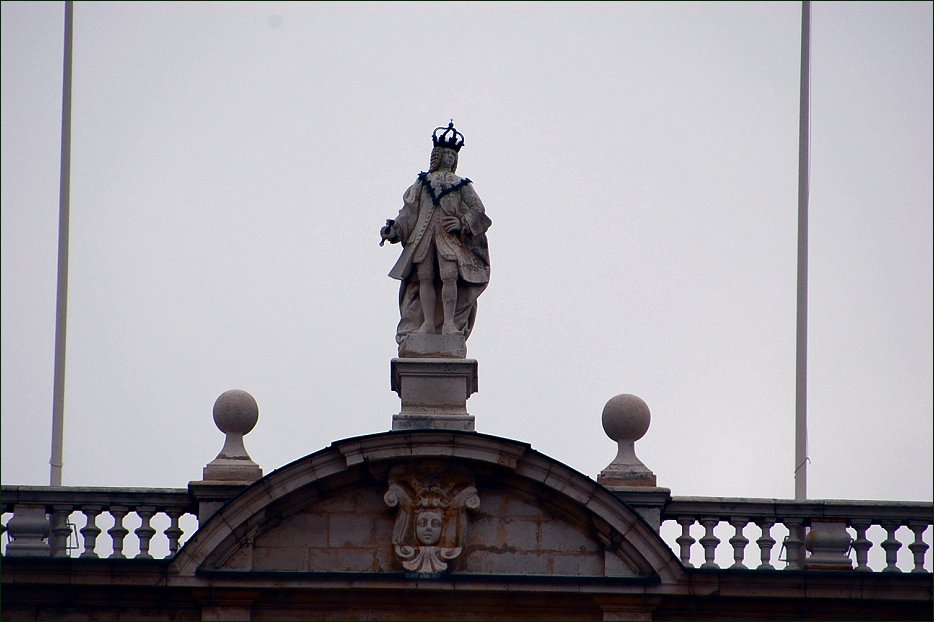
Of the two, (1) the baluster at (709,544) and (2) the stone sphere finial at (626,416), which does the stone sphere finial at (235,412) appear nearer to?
(2) the stone sphere finial at (626,416)

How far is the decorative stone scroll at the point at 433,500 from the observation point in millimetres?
24859

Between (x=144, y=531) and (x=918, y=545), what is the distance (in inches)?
337

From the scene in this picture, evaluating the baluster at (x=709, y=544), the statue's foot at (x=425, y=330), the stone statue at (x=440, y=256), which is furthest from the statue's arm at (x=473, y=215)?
the baluster at (x=709, y=544)

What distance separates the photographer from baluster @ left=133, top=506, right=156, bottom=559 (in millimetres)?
25078

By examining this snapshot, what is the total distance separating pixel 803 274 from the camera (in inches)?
1113

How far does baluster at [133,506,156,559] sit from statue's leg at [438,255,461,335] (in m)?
3.90

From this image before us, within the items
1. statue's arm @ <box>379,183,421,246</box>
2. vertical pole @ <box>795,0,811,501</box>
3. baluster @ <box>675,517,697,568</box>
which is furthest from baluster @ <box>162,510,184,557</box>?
vertical pole @ <box>795,0,811,501</box>

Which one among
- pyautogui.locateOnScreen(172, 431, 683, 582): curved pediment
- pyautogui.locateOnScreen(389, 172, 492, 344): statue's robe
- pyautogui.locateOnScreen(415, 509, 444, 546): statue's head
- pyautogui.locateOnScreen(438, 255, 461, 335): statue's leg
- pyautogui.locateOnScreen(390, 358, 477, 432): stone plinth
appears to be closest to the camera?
pyautogui.locateOnScreen(172, 431, 683, 582): curved pediment

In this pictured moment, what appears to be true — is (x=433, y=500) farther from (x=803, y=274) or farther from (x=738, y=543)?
(x=803, y=274)

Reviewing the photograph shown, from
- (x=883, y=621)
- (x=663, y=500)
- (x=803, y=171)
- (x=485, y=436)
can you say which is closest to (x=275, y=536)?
→ (x=485, y=436)

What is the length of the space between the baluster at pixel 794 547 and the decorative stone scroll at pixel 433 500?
138 inches

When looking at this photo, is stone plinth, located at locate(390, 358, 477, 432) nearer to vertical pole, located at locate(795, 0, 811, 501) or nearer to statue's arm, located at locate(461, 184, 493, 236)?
statue's arm, located at locate(461, 184, 493, 236)

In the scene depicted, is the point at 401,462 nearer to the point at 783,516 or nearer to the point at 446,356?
the point at 446,356

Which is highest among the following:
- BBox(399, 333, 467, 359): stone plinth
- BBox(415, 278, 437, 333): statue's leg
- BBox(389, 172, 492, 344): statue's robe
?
BBox(389, 172, 492, 344): statue's robe
